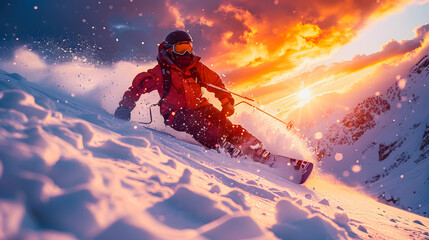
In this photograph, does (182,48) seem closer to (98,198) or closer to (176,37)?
(176,37)

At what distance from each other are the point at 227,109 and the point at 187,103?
1.20 metres

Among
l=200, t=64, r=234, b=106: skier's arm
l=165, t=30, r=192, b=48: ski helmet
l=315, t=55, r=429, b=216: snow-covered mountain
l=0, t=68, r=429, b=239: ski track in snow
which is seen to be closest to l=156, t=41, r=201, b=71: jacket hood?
l=165, t=30, r=192, b=48: ski helmet

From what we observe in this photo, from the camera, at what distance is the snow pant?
18.2 feet

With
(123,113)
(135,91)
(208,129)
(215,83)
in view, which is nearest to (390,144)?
(215,83)

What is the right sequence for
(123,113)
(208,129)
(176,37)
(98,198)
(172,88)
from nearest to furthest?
(98,198) → (208,129) → (123,113) → (176,37) → (172,88)

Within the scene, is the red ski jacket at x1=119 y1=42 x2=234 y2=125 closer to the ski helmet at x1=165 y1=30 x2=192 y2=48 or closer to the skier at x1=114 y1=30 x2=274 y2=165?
the skier at x1=114 y1=30 x2=274 y2=165

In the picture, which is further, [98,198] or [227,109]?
[227,109]

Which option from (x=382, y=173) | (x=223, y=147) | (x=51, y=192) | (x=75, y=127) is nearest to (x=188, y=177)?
(x=51, y=192)

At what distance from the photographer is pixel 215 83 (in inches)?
268

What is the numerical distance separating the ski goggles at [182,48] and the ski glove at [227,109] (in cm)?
186

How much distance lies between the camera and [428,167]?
227 ft

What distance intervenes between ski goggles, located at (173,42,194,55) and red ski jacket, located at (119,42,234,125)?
0.31m

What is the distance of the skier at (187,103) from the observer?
561 centimetres

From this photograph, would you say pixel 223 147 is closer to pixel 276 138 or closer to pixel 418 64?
pixel 276 138
